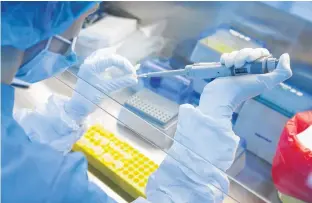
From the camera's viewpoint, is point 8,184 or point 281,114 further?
point 281,114

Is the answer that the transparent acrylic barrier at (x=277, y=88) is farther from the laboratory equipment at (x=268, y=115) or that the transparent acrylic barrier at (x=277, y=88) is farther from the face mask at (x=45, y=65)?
the face mask at (x=45, y=65)

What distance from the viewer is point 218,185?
3.59ft

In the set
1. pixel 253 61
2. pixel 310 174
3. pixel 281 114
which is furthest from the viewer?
pixel 281 114

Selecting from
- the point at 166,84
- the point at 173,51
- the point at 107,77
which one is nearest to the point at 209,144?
the point at 107,77

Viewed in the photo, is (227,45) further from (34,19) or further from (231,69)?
(34,19)

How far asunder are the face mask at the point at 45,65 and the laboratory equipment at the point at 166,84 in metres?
0.48

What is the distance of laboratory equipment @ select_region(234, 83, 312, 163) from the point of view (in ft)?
4.76

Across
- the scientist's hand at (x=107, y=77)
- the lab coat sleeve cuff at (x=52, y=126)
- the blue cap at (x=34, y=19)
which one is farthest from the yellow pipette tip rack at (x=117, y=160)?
the blue cap at (x=34, y=19)

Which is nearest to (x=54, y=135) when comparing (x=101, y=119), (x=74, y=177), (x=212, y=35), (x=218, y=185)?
(x=101, y=119)

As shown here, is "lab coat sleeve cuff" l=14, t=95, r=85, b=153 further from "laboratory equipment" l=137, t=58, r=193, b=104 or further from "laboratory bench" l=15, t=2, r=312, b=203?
"laboratory equipment" l=137, t=58, r=193, b=104

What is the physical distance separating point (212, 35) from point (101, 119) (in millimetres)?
503

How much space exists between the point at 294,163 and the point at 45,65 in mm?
731

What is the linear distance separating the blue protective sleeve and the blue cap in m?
0.13

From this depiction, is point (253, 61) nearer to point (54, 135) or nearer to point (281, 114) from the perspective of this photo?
point (281, 114)
